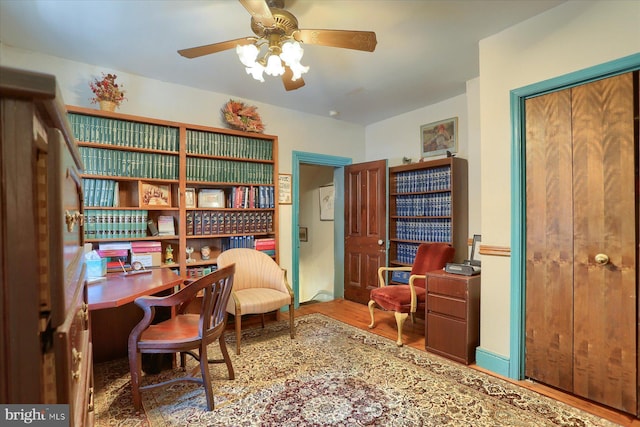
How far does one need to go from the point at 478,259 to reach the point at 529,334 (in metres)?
1.04

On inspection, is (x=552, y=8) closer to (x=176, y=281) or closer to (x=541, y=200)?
(x=541, y=200)

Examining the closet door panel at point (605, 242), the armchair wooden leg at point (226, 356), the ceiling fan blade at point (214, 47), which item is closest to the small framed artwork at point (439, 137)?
the closet door panel at point (605, 242)

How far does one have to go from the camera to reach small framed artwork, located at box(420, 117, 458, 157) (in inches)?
149

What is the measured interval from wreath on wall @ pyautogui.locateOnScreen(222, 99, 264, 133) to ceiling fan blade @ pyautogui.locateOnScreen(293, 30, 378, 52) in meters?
1.77

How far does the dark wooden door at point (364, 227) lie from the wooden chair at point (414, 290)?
1.95 ft

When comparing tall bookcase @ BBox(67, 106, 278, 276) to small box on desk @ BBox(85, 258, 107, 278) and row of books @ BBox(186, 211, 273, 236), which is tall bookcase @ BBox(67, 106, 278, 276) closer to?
row of books @ BBox(186, 211, 273, 236)

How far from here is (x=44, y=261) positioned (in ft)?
1.54

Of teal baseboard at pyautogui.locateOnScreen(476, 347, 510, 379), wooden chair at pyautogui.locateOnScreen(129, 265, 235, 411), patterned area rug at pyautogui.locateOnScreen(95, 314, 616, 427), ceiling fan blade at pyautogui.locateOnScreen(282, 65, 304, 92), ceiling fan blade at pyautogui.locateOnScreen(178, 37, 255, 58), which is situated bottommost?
patterned area rug at pyautogui.locateOnScreen(95, 314, 616, 427)

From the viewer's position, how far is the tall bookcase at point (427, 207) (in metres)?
3.57

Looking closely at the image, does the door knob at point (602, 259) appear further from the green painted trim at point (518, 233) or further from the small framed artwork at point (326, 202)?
the small framed artwork at point (326, 202)

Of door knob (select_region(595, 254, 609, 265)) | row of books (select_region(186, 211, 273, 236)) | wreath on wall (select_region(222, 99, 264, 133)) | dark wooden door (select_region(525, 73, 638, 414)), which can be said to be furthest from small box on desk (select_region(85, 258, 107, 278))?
door knob (select_region(595, 254, 609, 265))

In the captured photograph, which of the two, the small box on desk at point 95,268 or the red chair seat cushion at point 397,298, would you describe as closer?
the small box on desk at point 95,268

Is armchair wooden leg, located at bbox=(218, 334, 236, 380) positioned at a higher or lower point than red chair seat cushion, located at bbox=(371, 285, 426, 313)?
lower

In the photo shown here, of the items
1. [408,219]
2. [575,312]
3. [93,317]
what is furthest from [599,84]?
[93,317]
